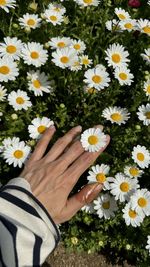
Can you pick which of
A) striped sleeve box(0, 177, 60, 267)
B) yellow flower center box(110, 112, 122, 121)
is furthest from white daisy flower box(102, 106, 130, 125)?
striped sleeve box(0, 177, 60, 267)

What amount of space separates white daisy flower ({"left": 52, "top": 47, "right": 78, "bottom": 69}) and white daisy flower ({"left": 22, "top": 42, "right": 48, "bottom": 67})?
7cm

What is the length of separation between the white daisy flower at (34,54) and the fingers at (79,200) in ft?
2.93

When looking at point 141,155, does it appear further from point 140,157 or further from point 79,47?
point 79,47

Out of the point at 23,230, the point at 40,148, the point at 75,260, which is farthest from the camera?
the point at 75,260

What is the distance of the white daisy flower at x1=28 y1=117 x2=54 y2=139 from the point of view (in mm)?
2510

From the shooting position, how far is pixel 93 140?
2365 mm

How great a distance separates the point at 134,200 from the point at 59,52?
0.96 metres

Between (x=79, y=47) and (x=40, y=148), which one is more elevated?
(x=79, y=47)

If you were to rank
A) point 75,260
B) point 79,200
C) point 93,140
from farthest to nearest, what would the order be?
point 75,260
point 93,140
point 79,200

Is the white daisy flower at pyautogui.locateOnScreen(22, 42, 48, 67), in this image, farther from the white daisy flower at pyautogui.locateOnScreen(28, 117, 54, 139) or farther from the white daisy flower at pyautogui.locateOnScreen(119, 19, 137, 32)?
the white daisy flower at pyautogui.locateOnScreen(119, 19, 137, 32)

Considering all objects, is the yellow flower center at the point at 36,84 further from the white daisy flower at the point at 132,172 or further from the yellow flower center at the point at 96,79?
the white daisy flower at the point at 132,172

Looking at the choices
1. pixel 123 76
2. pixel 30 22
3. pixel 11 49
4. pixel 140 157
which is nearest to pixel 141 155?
pixel 140 157

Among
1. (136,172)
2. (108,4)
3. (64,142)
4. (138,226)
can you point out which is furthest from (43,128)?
(108,4)

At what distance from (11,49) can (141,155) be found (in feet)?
3.24
